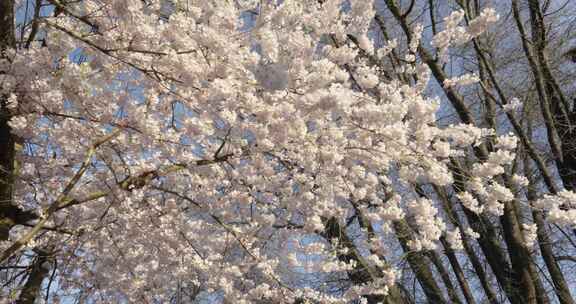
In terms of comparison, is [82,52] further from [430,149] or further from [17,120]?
[430,149]

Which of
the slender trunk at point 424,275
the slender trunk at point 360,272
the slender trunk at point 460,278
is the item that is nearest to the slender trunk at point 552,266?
the slender trunk at point 460,278

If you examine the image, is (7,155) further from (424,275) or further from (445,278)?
(445,278)

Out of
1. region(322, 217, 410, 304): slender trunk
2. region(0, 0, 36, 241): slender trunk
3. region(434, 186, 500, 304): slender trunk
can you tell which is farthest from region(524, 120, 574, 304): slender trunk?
region(0, 0, 36, 241): slender trunk

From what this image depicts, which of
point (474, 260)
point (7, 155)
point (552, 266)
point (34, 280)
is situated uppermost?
point (7, 155)

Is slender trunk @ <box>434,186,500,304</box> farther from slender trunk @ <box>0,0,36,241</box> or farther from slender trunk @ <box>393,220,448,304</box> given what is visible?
slender trunk @ <box>0,0,36,241</box>

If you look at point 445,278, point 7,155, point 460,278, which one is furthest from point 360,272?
point 7,155

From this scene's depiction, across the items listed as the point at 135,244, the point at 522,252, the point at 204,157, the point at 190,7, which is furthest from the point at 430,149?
the point at 135,244

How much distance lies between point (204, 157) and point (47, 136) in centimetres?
135

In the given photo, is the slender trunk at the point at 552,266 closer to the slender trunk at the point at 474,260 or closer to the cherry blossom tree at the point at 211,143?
the cherry blossom tree at the point at 211,143

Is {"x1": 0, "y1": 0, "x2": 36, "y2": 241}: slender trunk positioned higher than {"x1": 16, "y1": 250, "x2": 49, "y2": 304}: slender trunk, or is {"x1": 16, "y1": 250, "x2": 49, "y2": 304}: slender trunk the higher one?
{"x1": 0, "y1": 0, "x2": 36, "y2": 241}: slender trunk

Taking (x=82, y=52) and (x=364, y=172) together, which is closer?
(x=82, y=52)

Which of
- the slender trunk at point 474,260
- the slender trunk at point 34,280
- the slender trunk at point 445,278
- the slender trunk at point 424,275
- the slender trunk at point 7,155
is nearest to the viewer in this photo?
the slender trunk at point 7,155

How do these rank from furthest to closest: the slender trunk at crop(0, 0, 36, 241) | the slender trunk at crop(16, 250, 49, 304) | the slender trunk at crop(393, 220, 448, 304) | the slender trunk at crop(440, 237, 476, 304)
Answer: the slender trunk at crop(393, 220, 448, 304), the slender trunk at crop(440, 237, 476, 304), the slender trunk at crop(16, 250, 49, 304), the slender trunk at crop(0, 0, 36, 241)

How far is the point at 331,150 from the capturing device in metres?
3.66
